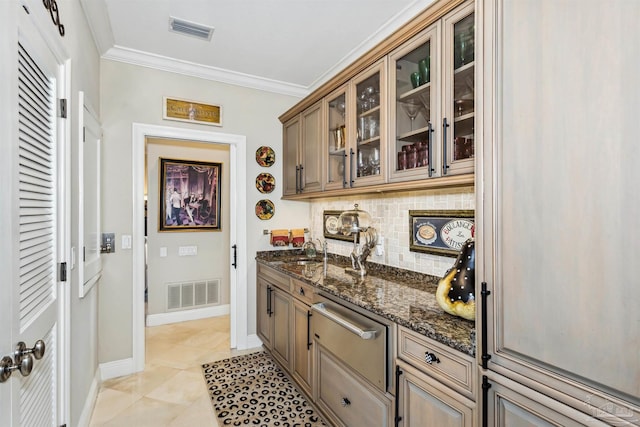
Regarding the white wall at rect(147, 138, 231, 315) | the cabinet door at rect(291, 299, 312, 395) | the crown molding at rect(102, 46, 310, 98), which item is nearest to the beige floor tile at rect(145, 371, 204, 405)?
the cabinet door at rect(291, 299, 312, 395)

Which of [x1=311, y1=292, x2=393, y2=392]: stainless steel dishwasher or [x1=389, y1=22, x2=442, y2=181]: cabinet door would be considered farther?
[x1=389, y1=22, x2=442, y2=181]: cabinet door

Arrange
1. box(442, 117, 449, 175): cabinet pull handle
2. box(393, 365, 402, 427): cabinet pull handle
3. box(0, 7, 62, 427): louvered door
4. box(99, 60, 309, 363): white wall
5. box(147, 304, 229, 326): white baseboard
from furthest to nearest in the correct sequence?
box(147, 304, 229, 326): white baseboard < box(99, 60, 309, 363): white wall < box(442, 117, 449, 175): cabinet pull handle < box(393, 365, 402, 427): cabinet pull handle < box(0, 7, 62, 427): louvered door

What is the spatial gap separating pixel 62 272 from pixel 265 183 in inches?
81.4

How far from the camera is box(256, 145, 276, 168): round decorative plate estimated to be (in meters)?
3.39

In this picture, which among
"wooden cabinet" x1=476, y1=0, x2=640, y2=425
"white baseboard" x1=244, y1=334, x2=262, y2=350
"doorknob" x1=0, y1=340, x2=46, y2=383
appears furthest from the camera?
"white baseboard" x1=244, y1=334, x2=262, y2=350

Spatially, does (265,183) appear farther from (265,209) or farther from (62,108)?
(62,108)

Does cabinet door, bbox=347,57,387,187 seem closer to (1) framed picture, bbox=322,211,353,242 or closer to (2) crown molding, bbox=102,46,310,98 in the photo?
(1) framed picture, bbox=322,211,353,242

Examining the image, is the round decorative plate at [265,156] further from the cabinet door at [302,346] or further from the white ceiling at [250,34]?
the cabinet door at [302,346]

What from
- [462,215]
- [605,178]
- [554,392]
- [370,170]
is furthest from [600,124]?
[370,170]

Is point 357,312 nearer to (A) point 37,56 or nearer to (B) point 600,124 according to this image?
Result: (B) point 600,124

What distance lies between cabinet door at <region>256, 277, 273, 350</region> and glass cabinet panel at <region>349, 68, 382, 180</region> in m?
1.42

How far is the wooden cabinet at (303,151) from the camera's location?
111 inches

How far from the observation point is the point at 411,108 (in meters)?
1.93

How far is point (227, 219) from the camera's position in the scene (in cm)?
444
